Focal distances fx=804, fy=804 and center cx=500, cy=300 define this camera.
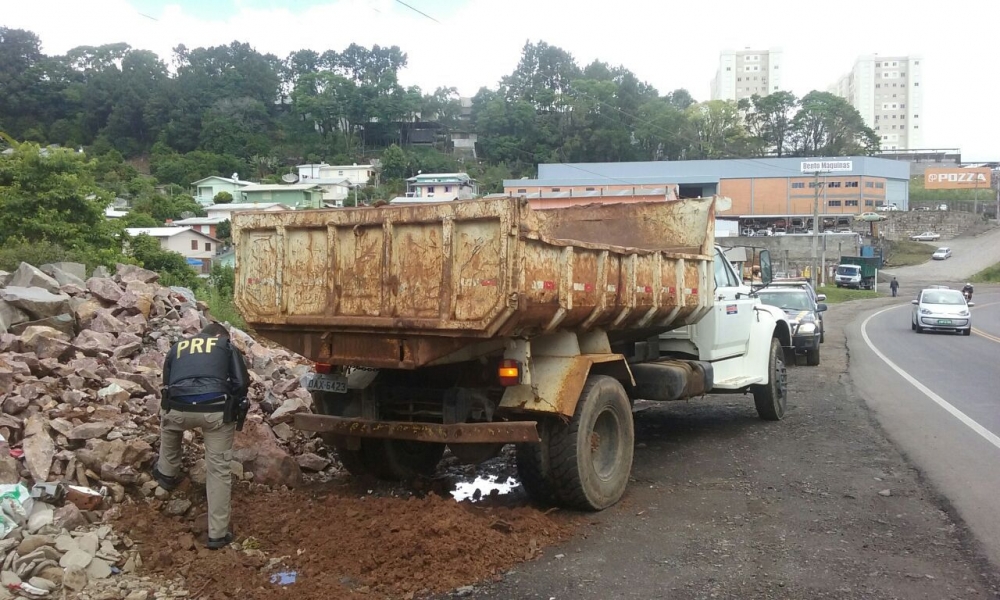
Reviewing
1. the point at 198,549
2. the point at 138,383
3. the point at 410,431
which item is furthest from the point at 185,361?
the point at 138,383

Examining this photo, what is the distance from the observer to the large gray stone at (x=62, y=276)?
33.3 feet

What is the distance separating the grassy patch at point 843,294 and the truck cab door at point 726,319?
46160mm

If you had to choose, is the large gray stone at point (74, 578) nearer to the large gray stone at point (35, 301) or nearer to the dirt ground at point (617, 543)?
the dirt ground at point (617, 543)

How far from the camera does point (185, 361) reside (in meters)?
5.51

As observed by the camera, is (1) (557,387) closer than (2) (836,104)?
Yes

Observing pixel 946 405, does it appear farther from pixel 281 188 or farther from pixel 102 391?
pixel 281 188

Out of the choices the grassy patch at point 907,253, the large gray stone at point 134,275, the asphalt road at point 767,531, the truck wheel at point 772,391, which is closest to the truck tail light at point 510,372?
the asphalt road at point 767,531

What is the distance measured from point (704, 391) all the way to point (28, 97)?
108775 millimetres

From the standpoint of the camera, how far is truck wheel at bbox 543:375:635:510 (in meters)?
5.86

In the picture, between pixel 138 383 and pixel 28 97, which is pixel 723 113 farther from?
pixel 138 383

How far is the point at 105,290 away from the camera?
9875mm

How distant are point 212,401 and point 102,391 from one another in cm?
220

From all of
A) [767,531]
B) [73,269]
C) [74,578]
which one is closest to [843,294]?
[73,269]

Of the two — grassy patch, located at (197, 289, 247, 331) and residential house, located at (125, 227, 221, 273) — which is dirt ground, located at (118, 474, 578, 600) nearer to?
grassy patch, located at (197, 289, 247, 331)
